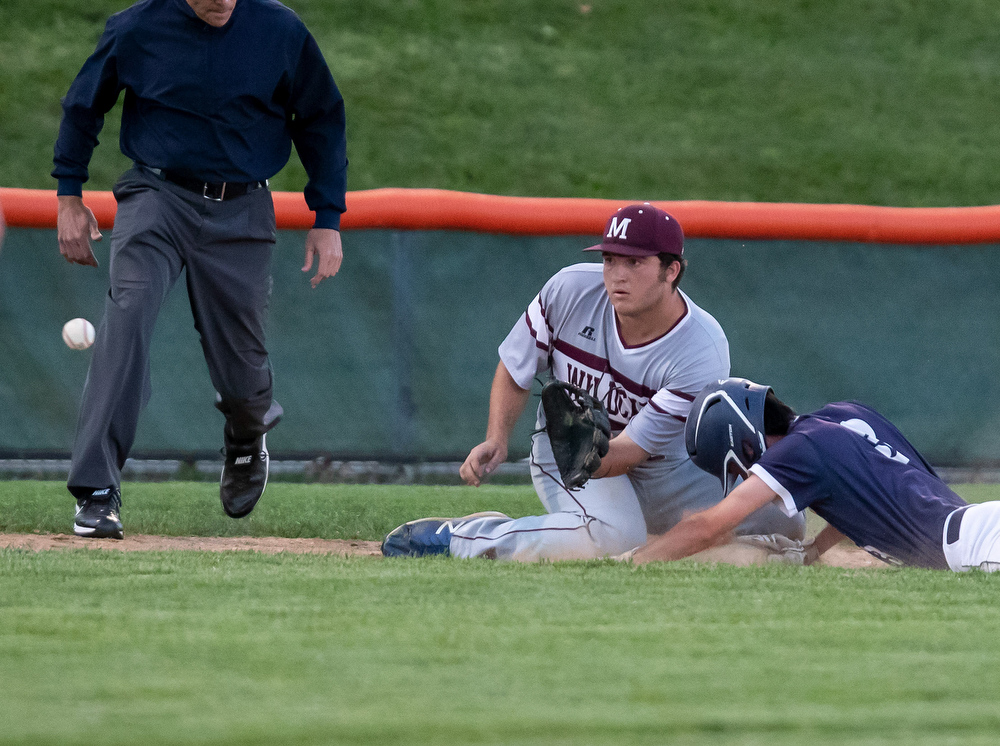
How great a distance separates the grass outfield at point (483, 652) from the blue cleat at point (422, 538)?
57 centimetres

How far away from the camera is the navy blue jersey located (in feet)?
11.4

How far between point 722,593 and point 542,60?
27.1 feet

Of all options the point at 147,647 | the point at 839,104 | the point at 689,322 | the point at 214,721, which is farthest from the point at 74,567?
the point at 839,104

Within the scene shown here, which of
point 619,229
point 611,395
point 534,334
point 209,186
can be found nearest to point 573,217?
point 534,334

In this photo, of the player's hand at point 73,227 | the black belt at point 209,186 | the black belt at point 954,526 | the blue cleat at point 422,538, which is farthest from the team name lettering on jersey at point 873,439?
the player's hand at point 73,227

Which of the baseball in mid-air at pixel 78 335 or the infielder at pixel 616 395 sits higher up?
the infielder at pixel 616 395

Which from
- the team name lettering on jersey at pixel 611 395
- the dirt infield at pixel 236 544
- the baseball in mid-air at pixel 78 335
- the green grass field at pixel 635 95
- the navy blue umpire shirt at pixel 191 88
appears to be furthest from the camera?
the green grass field at pixel 635 95

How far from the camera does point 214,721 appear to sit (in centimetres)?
160

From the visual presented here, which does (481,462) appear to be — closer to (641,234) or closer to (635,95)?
(641,234)

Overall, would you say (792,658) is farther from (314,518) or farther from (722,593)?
(314,518)

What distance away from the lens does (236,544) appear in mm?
4336

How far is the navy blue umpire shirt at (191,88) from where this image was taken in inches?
151

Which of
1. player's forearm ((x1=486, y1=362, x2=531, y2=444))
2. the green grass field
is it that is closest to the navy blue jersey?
player's forearm ((x1=486, y1=362, x2=531, y2=444))

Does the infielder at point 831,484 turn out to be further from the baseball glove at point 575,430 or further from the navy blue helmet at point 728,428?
the baseball glove at point 575,430
